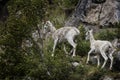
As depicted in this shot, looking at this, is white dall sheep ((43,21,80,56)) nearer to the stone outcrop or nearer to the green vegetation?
the green vegetation

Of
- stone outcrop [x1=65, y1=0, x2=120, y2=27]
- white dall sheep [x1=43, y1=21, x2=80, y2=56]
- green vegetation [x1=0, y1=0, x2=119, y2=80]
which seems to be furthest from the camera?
stone outcrop [x1=65, y1=0, x2=120, y2=27]

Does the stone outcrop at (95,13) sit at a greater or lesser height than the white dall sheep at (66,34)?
greater

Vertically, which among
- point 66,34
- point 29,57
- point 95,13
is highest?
point 95,13

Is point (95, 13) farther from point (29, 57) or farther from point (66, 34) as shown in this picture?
point (29, 57)

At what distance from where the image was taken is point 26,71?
2100 centimetres

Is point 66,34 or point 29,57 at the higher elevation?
point 66,34

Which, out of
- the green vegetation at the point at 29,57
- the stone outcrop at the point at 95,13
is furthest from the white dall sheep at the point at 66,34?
the stone outcrop at the point at 95,13

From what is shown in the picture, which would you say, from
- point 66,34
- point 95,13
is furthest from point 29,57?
point 95,13

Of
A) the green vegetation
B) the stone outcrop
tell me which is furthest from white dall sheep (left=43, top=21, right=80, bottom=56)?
the stone outcrop

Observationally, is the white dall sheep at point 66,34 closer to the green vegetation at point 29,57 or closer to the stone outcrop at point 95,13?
the green vegetation at point 29,57

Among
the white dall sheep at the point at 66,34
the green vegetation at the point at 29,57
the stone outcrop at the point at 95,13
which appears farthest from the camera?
the stone outcrop at the point at 95,13

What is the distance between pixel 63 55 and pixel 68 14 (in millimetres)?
10430

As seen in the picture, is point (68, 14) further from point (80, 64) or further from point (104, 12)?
point (80, 64)

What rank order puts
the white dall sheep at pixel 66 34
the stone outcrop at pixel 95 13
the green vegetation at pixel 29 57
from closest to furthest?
the green vegetation at pixel 29 57
the white dall sheep at pixel 66 34
the stone outcrop at pixel 95 13
